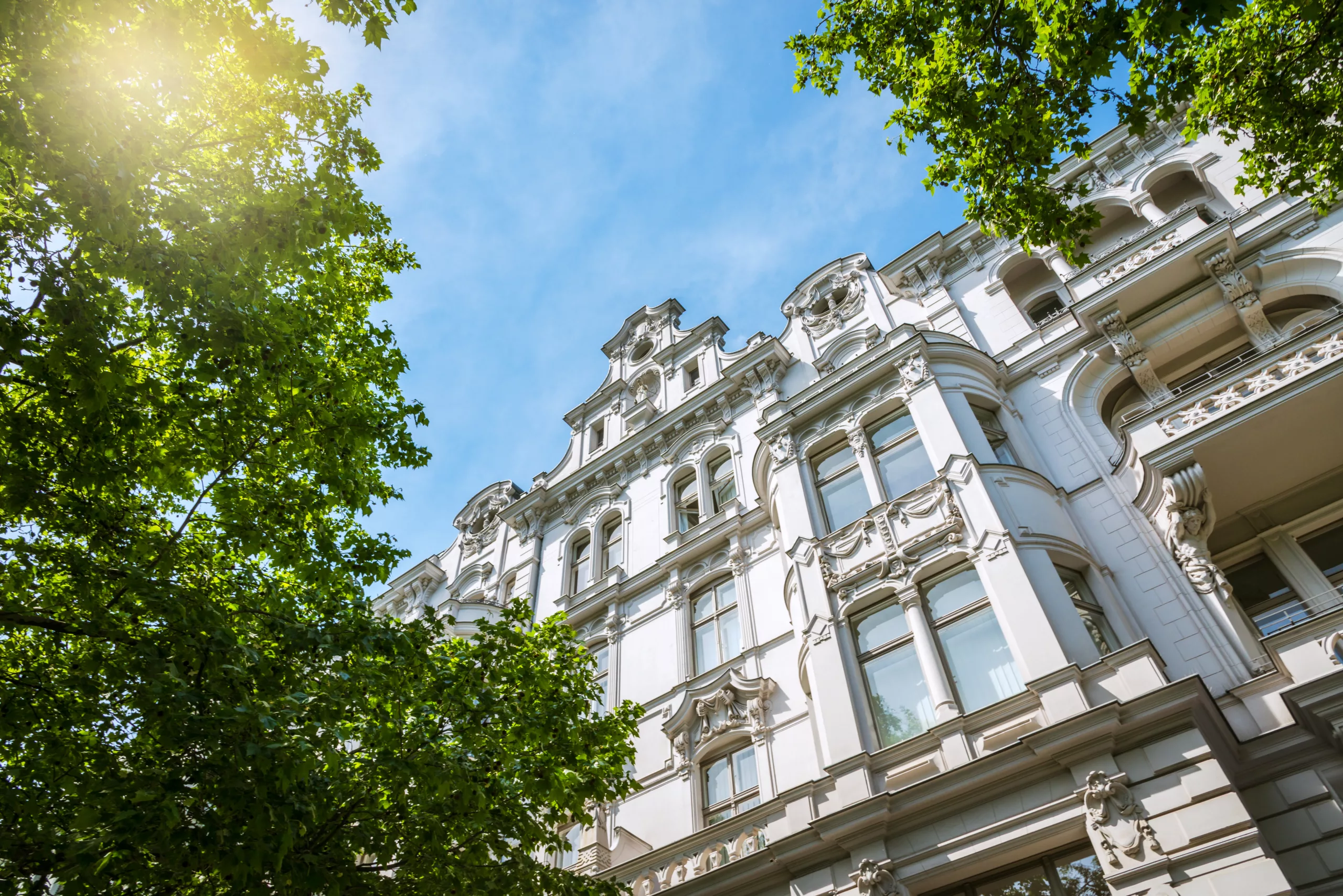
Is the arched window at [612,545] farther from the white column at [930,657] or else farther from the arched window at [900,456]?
the white column at [930,657]

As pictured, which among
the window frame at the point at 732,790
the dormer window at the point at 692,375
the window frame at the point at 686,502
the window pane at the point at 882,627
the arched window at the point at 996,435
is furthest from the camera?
the dormer window at the point at 692,375

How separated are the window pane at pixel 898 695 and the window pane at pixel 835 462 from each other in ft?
14.2

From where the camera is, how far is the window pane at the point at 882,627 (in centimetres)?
1377

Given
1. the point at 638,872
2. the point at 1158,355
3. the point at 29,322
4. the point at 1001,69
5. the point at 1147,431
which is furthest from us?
the point at 1158,355

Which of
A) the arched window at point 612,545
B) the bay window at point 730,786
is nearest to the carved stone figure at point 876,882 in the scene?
the bay window at point 730,786

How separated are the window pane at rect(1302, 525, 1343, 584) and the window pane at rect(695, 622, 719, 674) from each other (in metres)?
10.3

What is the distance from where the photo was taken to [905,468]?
15.7m

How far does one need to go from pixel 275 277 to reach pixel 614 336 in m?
20.3

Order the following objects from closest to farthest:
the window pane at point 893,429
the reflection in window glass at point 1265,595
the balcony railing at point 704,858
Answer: the reflection in window glass at point 1265,595
the balcony railing at point 704,858
the window pane at point 893,429

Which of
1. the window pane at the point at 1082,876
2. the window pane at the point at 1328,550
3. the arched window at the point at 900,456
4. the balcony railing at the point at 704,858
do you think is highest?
the arched window at the point at 900,456

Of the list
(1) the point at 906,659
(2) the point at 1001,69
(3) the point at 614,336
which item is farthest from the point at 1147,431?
(3) the point at 614,336

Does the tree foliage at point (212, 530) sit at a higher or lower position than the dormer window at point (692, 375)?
lower

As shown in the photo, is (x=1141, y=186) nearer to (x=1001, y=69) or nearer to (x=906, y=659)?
(x=1001, y=69)

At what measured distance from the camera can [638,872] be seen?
14.0 metres
